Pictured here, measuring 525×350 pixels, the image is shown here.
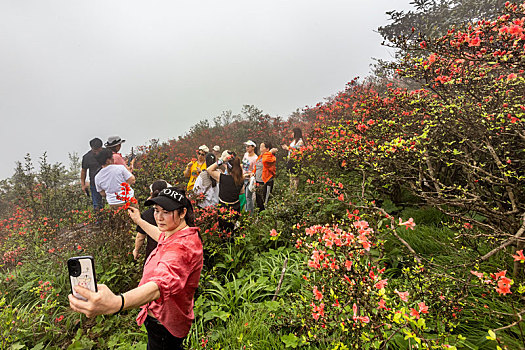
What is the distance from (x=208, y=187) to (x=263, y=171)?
60.8 inches

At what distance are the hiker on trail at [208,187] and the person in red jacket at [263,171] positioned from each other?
1.28 metres

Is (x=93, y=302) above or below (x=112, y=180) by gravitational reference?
below

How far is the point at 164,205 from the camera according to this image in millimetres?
2025

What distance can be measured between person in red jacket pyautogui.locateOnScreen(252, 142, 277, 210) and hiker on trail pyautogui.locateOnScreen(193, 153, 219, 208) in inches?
50.4

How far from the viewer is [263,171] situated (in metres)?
5.84

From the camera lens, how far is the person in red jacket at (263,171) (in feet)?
19.0

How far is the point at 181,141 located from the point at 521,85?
51.5ft

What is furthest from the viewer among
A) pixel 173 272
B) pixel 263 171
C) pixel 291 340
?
pixel 263 171

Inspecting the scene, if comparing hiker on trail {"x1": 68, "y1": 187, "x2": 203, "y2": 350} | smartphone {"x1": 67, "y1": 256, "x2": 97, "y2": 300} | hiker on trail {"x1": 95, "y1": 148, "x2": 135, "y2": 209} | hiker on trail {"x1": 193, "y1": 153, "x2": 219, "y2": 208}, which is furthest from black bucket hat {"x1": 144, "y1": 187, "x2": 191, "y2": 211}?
hiker on trail {"x1": 95, "y1": 148, "x2": 135, "y2": 209}

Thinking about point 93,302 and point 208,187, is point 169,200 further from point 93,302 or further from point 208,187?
point 208,187

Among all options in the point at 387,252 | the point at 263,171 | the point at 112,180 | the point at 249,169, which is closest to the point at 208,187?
the point at 263,171

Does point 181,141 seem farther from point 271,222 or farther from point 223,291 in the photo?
point 223,291

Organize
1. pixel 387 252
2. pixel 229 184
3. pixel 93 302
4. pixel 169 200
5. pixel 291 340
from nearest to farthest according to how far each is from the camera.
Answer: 1. pixel 93 302
2. pixel 169 200
3. pixel 291 340
4. pixel 387 252
5. pixel 229 184

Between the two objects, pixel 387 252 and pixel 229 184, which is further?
pixel 229 184
